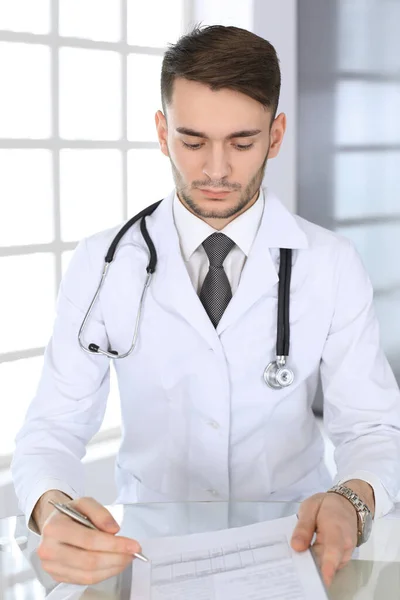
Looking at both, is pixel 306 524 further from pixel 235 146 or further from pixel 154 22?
pixel 154 22

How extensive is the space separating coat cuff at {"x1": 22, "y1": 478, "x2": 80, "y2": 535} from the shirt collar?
1.74 ft

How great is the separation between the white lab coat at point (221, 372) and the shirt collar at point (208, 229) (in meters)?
0.02

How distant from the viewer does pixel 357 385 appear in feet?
5.23

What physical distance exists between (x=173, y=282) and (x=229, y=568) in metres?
0.68

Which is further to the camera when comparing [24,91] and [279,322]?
[24,91]

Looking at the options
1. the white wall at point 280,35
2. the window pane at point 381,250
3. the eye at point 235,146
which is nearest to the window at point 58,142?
the white wall at point 280,35

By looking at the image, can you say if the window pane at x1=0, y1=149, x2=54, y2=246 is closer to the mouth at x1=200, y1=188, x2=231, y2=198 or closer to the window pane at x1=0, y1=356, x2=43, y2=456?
the window pane at x1=0, y1=356, x2=43, y2=456

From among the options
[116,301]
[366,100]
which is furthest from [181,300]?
[366,100]

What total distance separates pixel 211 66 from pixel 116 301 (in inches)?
19.1

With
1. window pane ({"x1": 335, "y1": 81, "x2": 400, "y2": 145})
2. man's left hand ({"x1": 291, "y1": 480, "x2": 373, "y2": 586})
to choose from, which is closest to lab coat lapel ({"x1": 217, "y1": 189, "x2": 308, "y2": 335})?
man's left hand ({"x1": 291, "y1": 480, "x2": 373, "y2": 586})

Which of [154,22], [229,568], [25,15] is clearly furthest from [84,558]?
[154,22]

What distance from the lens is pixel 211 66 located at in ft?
4.98

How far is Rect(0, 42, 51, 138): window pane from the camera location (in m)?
2.63

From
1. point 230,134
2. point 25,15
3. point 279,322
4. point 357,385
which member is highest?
point 25,15
